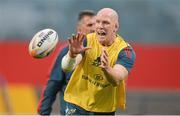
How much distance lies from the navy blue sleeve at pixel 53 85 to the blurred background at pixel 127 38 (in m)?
6.10

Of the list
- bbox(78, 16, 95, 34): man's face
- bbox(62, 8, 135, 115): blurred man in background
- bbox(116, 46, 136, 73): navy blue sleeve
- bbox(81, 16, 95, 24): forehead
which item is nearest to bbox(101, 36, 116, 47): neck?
bbox(62, 8, 135, 115): blurred man in background

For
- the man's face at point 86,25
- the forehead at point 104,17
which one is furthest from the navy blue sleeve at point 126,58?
the man's face at point 86,25

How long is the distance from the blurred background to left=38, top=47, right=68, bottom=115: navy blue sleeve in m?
6.10

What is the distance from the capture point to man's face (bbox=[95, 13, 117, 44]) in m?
6.32

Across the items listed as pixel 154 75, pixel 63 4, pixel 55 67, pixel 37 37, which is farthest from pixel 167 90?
pixel 37 37

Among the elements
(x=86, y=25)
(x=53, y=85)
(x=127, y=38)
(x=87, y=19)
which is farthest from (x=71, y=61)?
(x=127, y=38)

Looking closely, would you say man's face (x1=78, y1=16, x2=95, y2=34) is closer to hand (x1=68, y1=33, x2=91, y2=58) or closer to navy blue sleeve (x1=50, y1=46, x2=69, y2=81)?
navy blue sleeve (x1=50, y1=46, x2=69, y2=81)

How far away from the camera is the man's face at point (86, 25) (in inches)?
305

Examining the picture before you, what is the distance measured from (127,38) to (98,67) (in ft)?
25.8

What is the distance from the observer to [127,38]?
14.2 meters

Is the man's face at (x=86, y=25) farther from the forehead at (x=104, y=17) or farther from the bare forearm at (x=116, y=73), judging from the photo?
the bare forearm at (x=116, y=73)

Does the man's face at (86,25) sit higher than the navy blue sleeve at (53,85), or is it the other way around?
the man's face at (86,25)

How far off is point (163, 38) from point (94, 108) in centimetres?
795

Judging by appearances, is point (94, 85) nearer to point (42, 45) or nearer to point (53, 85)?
point (42, 45)
